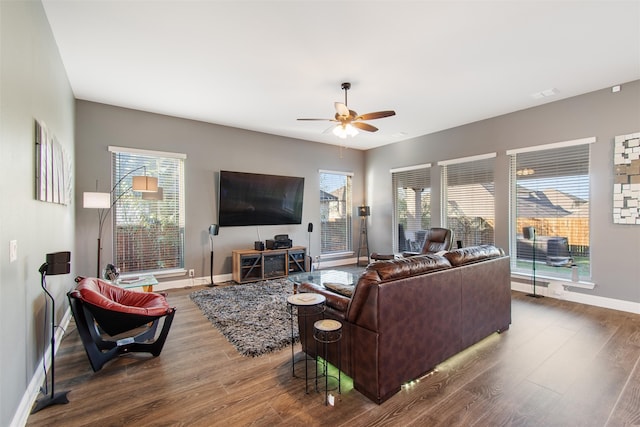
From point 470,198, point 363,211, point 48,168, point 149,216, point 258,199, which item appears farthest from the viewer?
point 363,211

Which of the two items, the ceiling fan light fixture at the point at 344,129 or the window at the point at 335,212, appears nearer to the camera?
the ceiling fan light fixture at the point at 344,129

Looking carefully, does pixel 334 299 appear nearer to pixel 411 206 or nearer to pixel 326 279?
pixel 326 279

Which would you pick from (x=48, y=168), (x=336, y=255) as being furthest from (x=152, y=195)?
(x=336, y=255)

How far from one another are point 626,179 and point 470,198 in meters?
2.08

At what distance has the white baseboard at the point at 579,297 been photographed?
3.79m

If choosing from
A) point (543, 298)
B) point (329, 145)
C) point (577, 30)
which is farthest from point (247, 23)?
point (543, 298)

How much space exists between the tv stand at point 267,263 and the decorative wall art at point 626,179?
4.87 metres

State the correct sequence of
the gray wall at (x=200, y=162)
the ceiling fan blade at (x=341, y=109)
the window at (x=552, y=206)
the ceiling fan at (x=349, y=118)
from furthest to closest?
the gray wall at (x=200, y=162)
the window at (x=552, y=206)
the ceiling fan at (x=349, y=118)
the ceiling fan blade at (x=341, y=109)

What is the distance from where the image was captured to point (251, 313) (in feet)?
12.1

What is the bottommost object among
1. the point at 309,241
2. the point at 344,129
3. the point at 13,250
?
the point at 309,241

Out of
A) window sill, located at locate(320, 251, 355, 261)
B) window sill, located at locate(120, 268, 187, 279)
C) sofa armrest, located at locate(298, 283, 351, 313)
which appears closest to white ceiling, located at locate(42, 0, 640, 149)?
sofa armrest, located at locate(298, 283, 351, 313)

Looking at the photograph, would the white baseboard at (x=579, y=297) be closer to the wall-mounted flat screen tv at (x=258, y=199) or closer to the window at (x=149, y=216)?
the wall-mounted flat screen tv at (x=258, y=199)

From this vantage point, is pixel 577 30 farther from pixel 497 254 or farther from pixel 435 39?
pixel 497 254

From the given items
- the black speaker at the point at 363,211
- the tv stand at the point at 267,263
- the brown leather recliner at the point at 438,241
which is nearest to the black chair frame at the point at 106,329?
the tv stand at the point at 267,263
